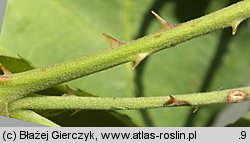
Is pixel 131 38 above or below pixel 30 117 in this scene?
above


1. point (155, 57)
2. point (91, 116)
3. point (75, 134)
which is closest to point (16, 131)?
point (75, 134)

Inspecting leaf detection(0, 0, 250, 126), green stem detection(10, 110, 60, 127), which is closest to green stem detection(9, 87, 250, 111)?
green stem detection(10, 110, 60, 127)

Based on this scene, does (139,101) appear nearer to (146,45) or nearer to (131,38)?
(146,45)

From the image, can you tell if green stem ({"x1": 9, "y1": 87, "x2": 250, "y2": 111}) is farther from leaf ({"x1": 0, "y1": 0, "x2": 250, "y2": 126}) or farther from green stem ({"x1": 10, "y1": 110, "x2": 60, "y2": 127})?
leaf ({"x1": 0, "y1": 0, "x2": 250, "y2": 126})

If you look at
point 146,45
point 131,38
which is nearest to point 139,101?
point 146,45

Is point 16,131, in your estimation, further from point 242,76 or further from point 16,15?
point 242,76

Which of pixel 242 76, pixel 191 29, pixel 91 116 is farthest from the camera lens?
pixel 242 76
